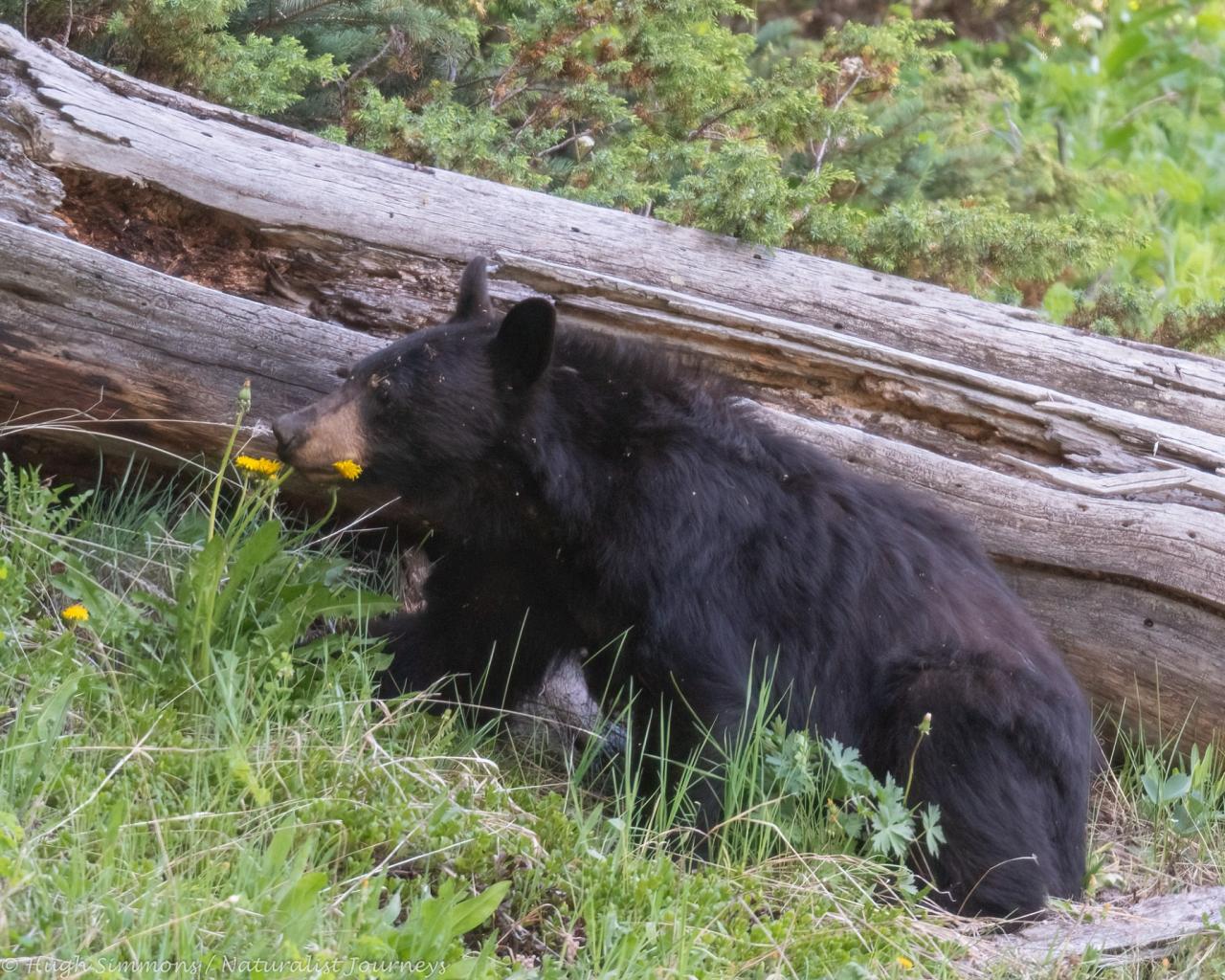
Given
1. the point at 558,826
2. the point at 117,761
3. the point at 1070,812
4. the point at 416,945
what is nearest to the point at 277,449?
the point at 117,761

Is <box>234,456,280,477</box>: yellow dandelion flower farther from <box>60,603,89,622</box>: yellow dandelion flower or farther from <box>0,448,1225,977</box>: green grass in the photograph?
<box>60,603,89,622</box>: yellow dandelion flower

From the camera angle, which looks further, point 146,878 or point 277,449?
point 277,449

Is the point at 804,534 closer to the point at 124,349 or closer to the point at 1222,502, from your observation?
the point at 1222,502

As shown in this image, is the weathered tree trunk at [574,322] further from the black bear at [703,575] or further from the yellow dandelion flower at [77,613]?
the yellow dandelion flower at [77,613]

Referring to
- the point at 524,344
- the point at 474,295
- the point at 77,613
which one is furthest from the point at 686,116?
the point at 77,613

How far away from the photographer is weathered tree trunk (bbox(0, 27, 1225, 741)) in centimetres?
430

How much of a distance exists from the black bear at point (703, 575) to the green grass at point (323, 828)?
0.25 metres

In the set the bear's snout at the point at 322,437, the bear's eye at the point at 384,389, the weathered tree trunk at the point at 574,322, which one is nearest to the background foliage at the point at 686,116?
the weathered tree trunk at the point at 574,322

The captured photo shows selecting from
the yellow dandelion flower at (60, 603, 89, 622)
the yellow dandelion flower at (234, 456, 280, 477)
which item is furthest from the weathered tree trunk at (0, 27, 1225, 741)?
the yellow dandelion flower at (60, 603, 89, 622)

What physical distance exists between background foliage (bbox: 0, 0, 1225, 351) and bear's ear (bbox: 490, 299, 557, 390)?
1305 millimetres

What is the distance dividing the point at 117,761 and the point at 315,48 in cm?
402

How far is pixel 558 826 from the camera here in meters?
3.26

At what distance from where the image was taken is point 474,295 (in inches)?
163

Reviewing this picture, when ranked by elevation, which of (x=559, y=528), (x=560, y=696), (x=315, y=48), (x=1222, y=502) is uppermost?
(x=315, y=48)
